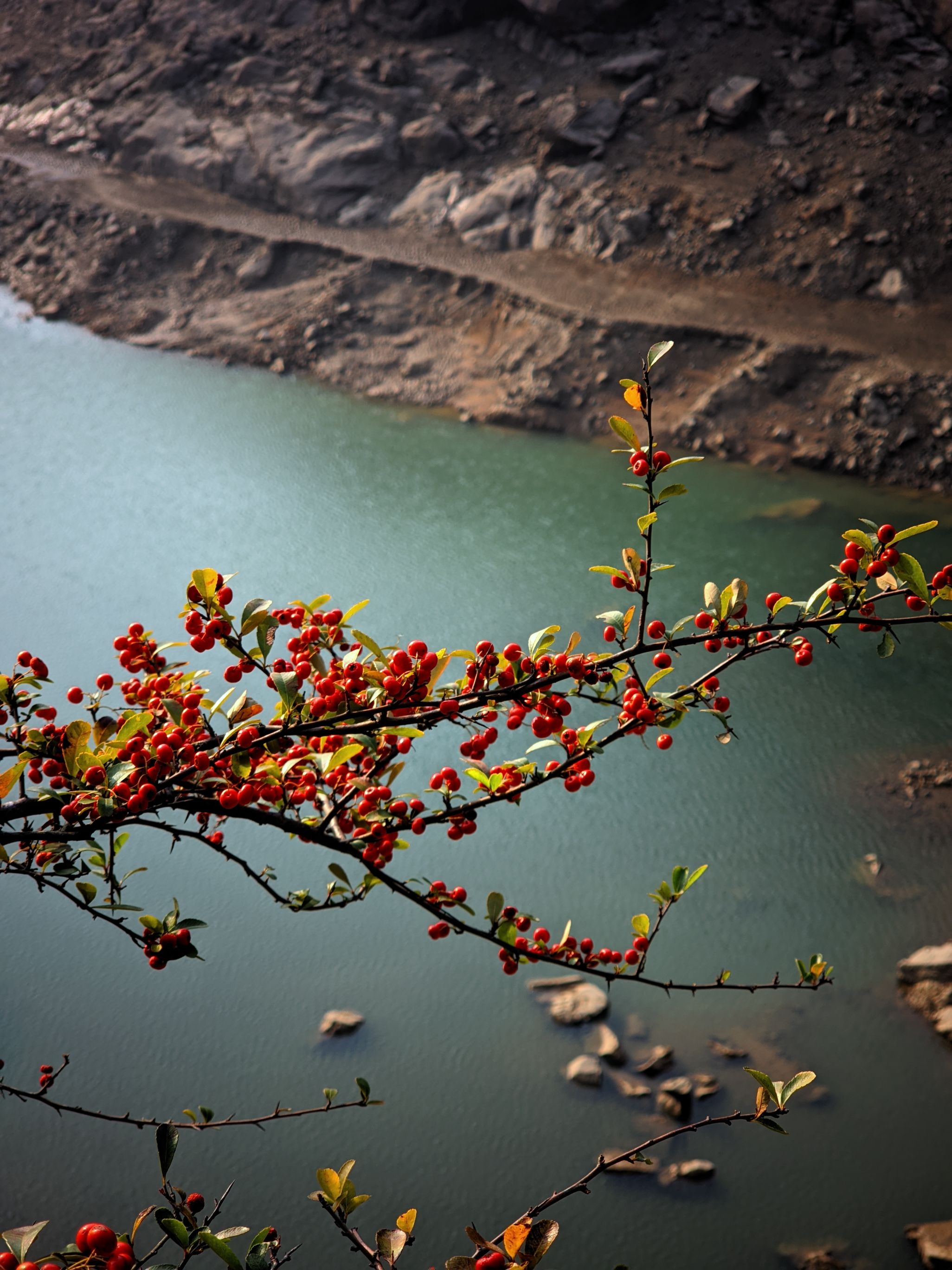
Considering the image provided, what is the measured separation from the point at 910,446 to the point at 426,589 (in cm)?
304

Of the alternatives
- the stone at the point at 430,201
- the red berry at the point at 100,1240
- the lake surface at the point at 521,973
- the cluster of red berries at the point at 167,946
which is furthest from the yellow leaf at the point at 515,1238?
the stone at the point at 430,201

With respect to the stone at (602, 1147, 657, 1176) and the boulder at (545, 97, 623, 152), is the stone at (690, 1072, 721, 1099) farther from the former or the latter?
the boulder at (545, 97, 623, 152)

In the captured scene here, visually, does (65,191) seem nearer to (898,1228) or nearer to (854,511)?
(854,511)

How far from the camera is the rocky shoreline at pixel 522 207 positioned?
19.4 ft

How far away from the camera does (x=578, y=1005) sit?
2510 mm

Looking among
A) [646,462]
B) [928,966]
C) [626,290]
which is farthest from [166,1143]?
[626,290]

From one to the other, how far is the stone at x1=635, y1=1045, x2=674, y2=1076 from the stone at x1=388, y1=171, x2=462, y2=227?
21.6 feet

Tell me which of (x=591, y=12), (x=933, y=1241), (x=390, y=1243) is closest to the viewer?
(x=390, y=1243)

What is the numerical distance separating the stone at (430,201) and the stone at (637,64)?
164 cm

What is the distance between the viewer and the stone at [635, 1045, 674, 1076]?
2344 mm

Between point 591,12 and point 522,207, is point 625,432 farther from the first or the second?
point 591,12

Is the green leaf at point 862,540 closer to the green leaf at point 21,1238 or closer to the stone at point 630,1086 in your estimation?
the green leaf at point 21,1238

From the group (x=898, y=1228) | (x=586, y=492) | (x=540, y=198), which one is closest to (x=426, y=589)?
(x=586, y=492)

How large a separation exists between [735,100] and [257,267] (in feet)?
12.8
